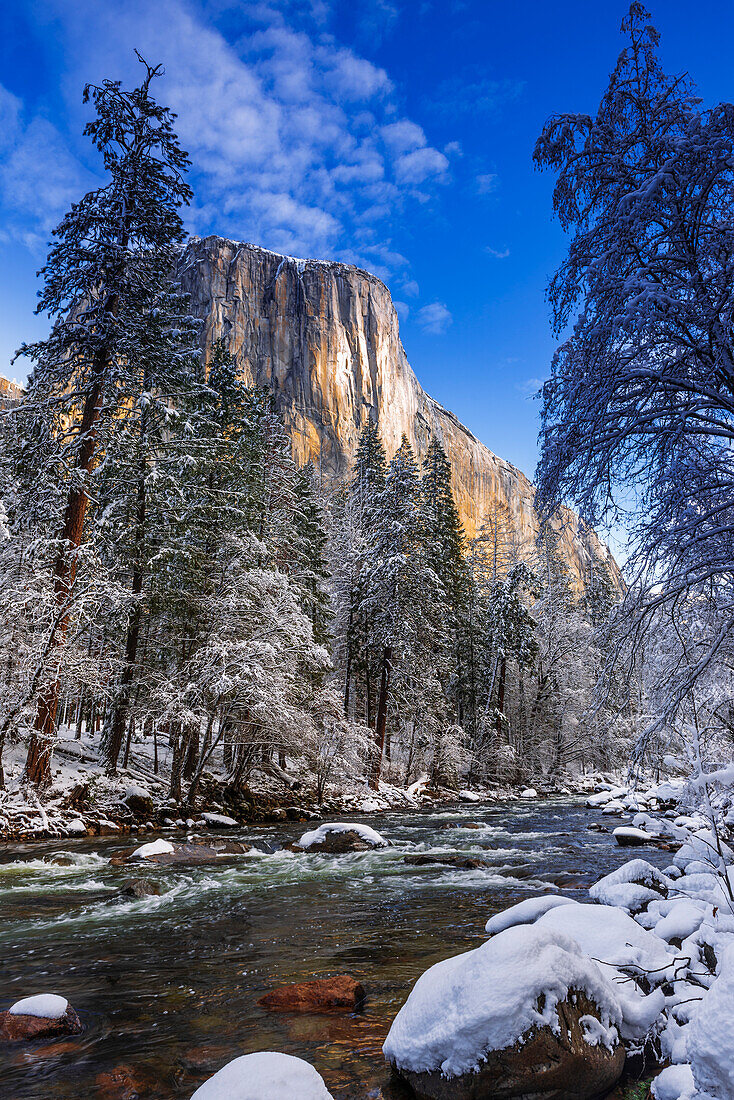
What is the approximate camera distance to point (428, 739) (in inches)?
1072

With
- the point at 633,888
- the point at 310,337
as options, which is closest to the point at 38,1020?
the point at 633,888

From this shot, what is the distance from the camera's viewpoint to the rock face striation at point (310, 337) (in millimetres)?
84688

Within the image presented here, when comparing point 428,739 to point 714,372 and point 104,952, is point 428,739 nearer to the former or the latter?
point 104,952

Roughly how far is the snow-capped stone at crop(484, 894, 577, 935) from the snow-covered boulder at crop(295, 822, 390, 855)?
666cm

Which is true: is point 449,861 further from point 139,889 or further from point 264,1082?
point 264,1082

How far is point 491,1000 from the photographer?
3744 millimetres

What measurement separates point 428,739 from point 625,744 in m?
16.0

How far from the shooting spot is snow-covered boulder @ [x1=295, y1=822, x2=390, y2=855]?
42.2 ft

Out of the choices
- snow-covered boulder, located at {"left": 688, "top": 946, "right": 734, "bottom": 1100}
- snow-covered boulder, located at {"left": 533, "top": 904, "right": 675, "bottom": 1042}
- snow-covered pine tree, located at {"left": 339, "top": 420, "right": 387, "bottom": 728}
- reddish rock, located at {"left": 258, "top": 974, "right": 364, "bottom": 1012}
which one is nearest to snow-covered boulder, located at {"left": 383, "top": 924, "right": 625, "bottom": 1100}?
snow-covered boulder, located at {"left": 533, "top": 904, "right": 675, "bottom": 1042}

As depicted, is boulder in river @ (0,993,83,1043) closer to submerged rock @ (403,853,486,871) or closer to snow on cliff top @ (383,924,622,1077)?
snow on cliff top @ (383,924,622,1077)

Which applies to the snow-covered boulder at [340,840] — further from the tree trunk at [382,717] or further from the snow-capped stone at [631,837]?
the tree trunk at [382,717]

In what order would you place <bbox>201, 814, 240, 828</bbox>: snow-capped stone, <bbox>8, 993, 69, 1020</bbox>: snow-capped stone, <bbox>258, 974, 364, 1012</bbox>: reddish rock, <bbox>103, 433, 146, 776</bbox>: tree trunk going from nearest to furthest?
<bbox>8, 993, 69, 1020</bbox>: snow-capped stone < <bbox>258, 974, 364, 1012</bbox>: reddish rock < <bbox>201, 814, 240, 828</bbox>: snow-capped stone < <bbox>103, 433, 146, 776</bbox>: tree trunk

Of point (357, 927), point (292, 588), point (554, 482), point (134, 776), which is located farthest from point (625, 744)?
point (554, 482)

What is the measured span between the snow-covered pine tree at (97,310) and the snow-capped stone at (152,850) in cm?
332
